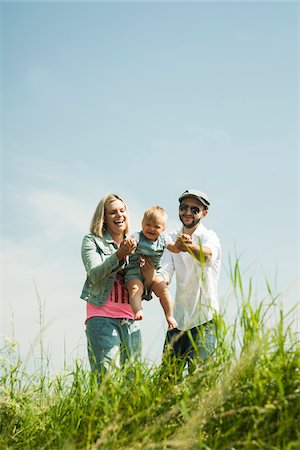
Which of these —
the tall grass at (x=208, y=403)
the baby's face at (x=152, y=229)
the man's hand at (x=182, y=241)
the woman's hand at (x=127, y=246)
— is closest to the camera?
the tall grass at (x=208, y=403)

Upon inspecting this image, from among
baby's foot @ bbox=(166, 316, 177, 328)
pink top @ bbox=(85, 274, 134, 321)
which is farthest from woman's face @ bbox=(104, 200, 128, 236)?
baby's foot @ bbox=(166, 316, 177, 328)

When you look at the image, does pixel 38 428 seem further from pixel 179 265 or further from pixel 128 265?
pixel 179 265

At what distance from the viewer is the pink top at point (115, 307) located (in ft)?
18.9

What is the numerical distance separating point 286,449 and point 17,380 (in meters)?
3.14

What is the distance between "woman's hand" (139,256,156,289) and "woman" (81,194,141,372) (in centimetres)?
21

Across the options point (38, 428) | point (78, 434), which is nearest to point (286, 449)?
point (78, 434)

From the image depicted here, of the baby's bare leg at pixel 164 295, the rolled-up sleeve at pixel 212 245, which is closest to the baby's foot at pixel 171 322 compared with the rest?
the baby's bare leg at pixel 164 295

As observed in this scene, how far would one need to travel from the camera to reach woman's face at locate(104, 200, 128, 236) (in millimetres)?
6020

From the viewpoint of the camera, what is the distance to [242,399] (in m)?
3.86

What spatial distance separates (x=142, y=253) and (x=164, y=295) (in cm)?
49

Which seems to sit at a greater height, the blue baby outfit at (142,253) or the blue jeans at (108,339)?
the blue baby outfit at (142,253)

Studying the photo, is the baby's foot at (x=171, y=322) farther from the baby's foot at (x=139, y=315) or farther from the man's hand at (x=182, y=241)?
the man's hand at (x=182, y=241)

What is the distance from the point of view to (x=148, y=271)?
6.16 metres

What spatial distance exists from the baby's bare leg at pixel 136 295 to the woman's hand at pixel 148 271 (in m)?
0.17
